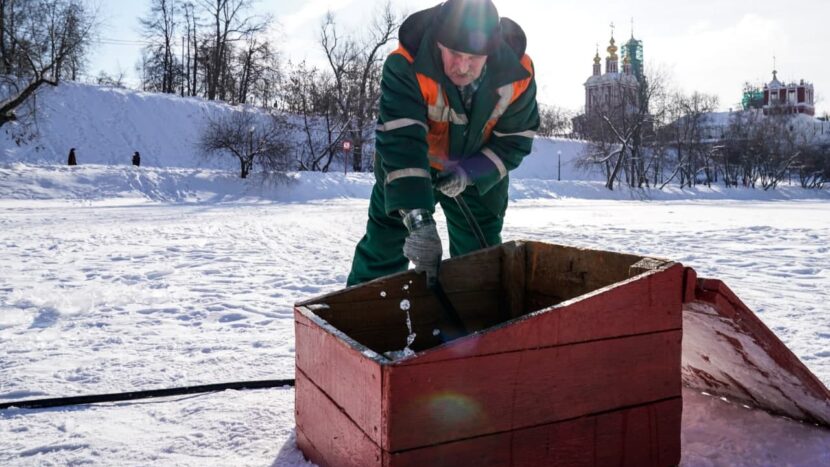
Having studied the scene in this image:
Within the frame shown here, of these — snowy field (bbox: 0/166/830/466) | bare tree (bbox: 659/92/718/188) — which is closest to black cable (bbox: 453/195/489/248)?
snowy field (bbox: 0/166/830/466)

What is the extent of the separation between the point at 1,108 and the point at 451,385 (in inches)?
856

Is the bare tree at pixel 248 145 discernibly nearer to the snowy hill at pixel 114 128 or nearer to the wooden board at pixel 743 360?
the snowy hill at pixel 114 128

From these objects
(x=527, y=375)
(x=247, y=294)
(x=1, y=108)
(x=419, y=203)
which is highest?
(x=1, y=108)

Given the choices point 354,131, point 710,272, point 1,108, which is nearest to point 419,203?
point 710,272

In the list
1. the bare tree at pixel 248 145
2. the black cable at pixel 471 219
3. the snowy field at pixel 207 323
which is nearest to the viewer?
the snowy field at pixel 207 323

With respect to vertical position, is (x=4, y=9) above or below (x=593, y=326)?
above

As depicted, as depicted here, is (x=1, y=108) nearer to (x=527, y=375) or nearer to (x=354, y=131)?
(x=354, y=131)

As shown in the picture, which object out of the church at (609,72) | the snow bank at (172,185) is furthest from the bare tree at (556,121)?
the snow bank at (172,185)

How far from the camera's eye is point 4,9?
1900cm

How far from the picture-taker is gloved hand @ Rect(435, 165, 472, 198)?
2432 mm

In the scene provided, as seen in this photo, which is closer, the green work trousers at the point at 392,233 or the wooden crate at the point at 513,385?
the wooden crate at the point at 513,385

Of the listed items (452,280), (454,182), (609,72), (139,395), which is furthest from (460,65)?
(609,72)

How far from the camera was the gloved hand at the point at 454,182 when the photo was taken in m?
2.43

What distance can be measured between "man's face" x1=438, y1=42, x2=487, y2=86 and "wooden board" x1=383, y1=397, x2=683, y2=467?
4.10 ft
